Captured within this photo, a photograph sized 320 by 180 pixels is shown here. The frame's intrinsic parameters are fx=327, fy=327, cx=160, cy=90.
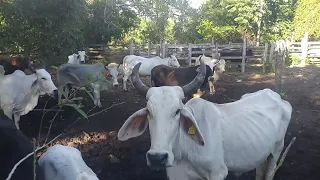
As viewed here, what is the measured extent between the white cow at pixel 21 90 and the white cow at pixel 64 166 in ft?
14.9

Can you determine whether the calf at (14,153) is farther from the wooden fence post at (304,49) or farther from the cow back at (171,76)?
the wooden fence post at (304,49)

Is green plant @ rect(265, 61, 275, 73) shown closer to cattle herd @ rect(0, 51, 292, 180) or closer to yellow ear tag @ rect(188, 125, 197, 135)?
cattle herd @ rect(0, 51, 292, 180)

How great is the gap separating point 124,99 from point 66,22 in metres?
9.53

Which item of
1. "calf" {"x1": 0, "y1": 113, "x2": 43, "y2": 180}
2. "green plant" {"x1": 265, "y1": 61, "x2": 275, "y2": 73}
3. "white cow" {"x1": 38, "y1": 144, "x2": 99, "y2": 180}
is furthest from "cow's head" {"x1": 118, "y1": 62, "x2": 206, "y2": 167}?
"green plant" {"x1": 265, "y1": 61, "x2": 275, "y2": 73}

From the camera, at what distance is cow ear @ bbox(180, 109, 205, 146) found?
2.87 m

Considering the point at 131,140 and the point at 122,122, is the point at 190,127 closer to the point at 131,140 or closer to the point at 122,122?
the point at 131,140

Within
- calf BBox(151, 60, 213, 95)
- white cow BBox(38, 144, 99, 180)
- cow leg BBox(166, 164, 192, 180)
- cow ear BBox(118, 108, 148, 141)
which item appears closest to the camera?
white cow BBox(38, 144, 99, 180)

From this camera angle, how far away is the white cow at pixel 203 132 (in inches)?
109

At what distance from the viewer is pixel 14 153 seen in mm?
2613

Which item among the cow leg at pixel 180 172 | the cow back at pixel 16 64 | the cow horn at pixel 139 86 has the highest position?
the cow horn at pixel 139 86

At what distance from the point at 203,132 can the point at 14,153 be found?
1691 mm

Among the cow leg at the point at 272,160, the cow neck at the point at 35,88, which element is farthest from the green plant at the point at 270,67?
the cow leg at the point at 272,160

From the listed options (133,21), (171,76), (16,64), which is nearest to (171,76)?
(171,76)

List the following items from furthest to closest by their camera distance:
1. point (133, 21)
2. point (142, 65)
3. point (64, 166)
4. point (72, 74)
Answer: point (133, 21)
point (142, 65)
point (72, 74)
point (64, 166)
